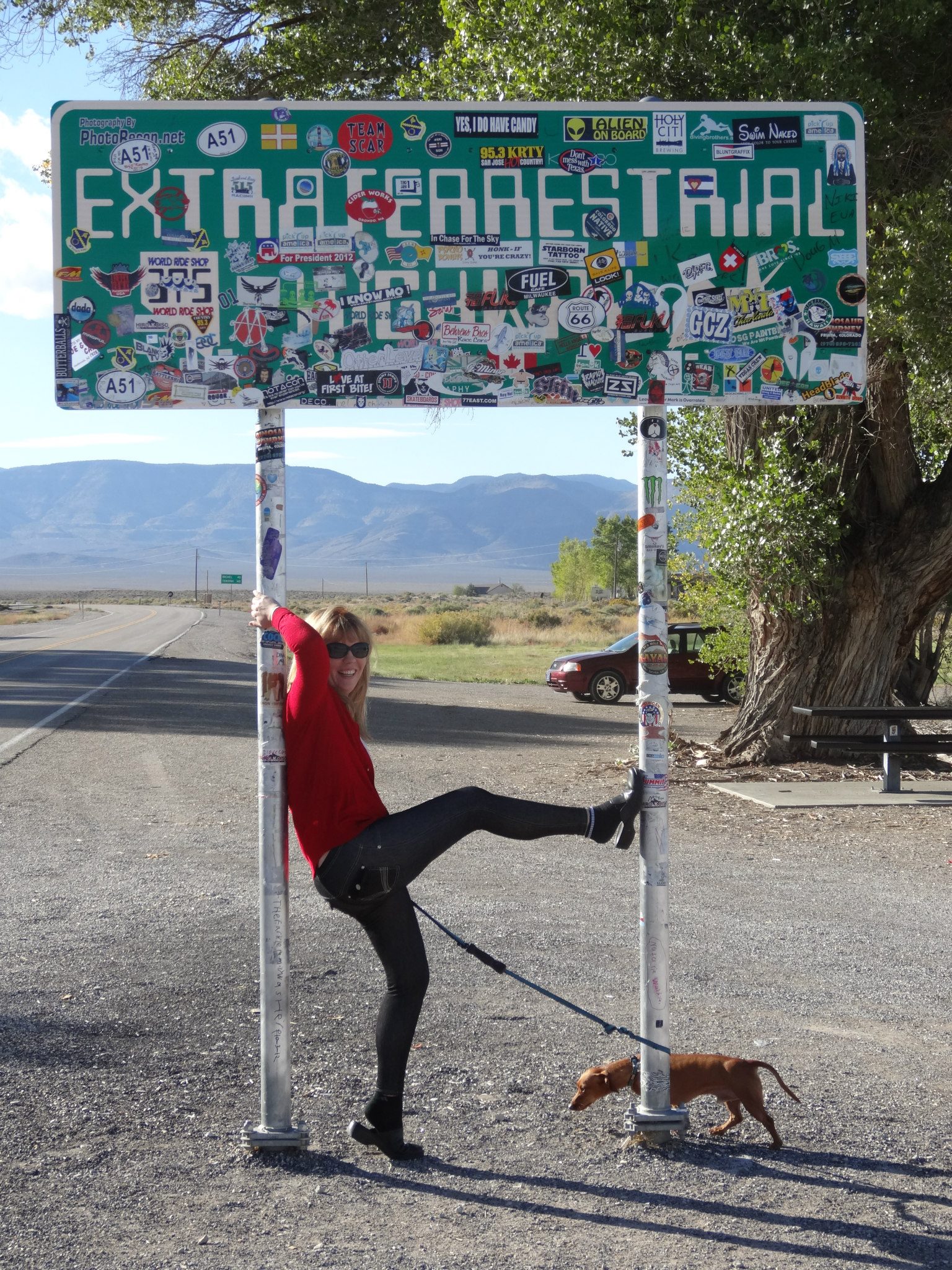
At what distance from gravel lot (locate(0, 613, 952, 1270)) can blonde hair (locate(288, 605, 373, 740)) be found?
4.46 feet

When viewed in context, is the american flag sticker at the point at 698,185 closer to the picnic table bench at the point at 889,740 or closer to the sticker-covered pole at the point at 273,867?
the sticker-covered pole at the point at 273,867

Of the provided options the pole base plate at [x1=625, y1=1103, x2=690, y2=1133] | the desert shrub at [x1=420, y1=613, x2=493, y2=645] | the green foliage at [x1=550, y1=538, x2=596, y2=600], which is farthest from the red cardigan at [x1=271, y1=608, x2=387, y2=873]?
the green foliage at [x1=550, y1=538, x2=596, y2=600]

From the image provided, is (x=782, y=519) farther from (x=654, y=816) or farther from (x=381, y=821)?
(x=381, y=821)

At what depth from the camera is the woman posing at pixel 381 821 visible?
12.0 ft

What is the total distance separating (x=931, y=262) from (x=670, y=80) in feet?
9.03

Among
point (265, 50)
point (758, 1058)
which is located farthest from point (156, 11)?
point (758, 1058)

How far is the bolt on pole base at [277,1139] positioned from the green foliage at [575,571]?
9226 cm

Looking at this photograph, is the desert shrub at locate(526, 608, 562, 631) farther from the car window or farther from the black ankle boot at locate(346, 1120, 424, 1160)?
the black ankle boot at locate(346, 1120, 424, 1160)

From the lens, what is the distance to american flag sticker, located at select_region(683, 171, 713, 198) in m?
3.98

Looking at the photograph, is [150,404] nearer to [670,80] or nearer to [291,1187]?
[291,1187]

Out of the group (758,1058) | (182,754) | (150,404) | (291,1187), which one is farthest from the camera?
(182,754)

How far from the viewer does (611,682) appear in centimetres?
2422

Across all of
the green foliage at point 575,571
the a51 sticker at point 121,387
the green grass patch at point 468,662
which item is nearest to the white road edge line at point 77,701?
the green grass patch at point 468,662

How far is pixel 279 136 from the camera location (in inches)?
155
